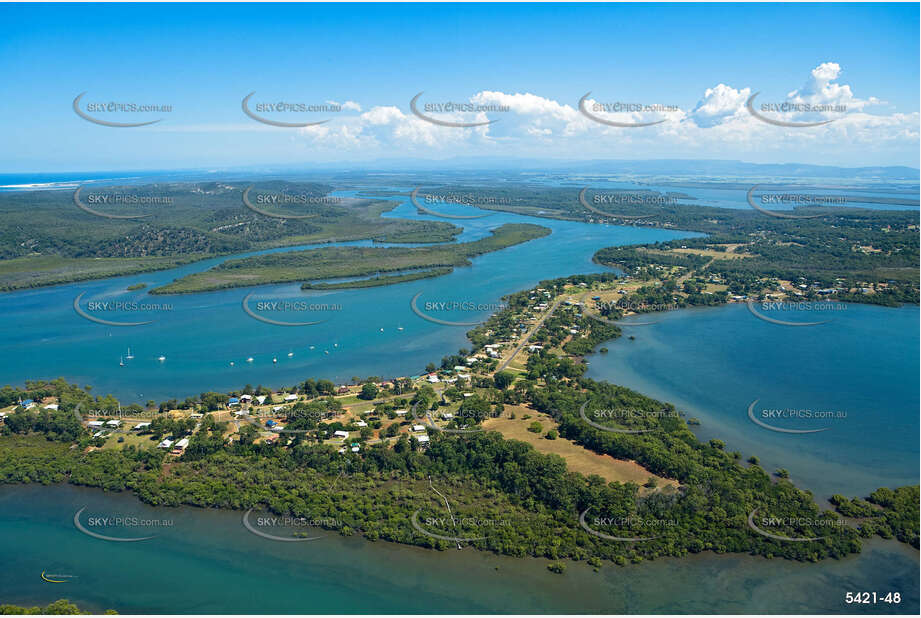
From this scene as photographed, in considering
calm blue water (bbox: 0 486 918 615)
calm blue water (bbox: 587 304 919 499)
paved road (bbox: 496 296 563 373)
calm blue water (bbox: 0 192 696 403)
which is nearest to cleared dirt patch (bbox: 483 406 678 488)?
calm blue water (bbox: 0 486 918 615)

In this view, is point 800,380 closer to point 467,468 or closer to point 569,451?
point 569,451

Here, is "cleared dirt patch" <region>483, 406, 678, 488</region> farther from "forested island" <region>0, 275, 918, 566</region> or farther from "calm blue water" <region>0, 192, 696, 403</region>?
"calm blue water" <region>0, 192, 696, 403</region>

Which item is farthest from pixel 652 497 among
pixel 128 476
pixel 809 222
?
pixel 809 222

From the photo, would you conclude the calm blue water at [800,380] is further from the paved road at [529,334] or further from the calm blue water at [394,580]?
the calm blue water at [394,580]

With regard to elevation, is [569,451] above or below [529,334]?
below

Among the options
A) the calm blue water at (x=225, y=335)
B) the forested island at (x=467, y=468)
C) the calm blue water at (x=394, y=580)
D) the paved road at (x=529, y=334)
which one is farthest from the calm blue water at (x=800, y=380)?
the calm blue water at (x=225, y=335)

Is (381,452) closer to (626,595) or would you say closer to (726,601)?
(626,595)

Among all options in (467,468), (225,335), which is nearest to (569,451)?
(467,468)
